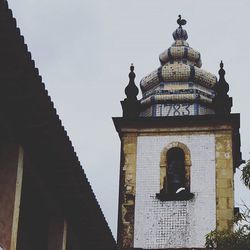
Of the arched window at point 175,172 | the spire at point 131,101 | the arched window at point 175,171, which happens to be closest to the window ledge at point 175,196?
the arched window at point 175,172

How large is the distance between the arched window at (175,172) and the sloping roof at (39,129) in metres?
8.93

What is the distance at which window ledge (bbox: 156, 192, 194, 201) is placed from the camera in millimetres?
22622

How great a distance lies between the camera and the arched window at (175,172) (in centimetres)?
2275

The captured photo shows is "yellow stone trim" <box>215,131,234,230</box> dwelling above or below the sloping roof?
above

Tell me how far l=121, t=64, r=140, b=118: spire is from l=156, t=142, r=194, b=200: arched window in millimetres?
1311

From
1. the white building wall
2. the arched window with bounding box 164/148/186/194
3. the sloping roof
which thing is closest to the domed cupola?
the white building wall

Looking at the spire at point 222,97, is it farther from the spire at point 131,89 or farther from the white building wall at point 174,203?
the spire at point 131,89

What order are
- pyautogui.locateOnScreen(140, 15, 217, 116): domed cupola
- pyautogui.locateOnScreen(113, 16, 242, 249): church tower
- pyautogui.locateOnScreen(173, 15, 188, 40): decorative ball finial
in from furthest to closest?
pyautogui.locateOnScreen(173, 15, 188, 40): decorative ball finial → pyautogui.locateOnScreen(140, 15, 217, 116): domed cupola → pyautogui.locateOnScreen(113, 16, 242, 249): church tower

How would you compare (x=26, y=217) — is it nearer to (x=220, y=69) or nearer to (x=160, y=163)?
(x=160, y=163)

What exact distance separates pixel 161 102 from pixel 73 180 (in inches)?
521

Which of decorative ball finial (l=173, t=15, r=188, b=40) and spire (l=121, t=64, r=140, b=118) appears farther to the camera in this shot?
decorative ball finial (l=173, t=15, r=188, b=40)

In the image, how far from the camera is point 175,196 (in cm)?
2266

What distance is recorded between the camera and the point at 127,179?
2322cm

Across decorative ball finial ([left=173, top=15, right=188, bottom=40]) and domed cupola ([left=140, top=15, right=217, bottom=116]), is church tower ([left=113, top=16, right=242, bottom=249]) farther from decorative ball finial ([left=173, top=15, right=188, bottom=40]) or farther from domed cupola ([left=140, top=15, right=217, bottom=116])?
decorative ball finial ([left=173, top=15, right=188, bottom=40])
